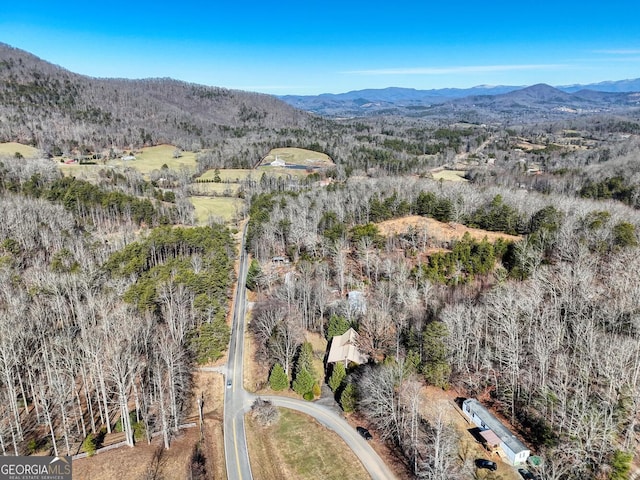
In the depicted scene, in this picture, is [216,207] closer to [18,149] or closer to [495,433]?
[18,149]

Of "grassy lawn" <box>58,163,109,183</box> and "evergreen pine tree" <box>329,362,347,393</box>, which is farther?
"grassy lawn" <box>58,163,109,183</box>

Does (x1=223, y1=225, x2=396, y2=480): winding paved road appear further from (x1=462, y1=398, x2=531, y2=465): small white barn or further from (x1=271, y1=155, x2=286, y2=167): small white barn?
(x1=271, y1=155, x2=286, y2=167): small white barn

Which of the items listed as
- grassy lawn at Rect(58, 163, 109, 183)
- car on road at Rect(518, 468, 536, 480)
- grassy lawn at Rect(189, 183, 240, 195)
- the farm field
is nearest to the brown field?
car on road at Rect(518, 468, 536, 480)

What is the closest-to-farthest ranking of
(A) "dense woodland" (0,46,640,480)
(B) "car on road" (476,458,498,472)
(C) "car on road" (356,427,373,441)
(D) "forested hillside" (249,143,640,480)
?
(B) "car on road" (476,458,498,472) → (D) "forested hillside" (249,143,640,480) → (A) "dense woodland" (0,46,640,480) → (C) "car on road" (356,427,373,441)

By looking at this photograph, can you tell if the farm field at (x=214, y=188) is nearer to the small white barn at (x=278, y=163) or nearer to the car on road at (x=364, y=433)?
the small white barn at (x=278, y=163)

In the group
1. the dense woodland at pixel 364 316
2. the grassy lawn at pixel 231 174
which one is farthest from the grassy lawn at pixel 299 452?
the grassy lawn at pixel 231 174

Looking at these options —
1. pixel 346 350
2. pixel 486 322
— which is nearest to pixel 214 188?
pixel 346 350
